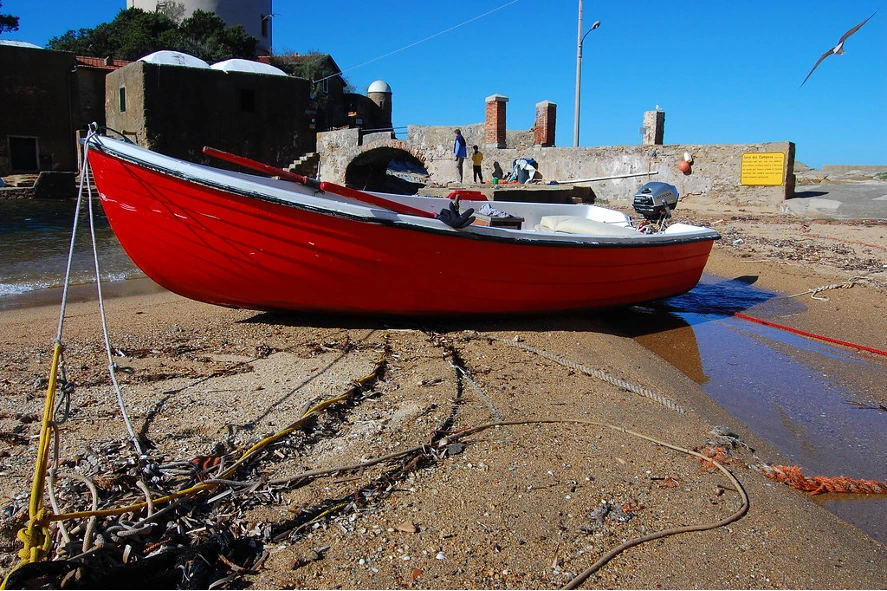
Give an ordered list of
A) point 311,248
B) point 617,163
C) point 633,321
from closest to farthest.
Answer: point 311,248
point 633,321
point 617,163

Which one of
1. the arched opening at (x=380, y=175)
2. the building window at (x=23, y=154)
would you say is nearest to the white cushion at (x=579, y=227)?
the arched opening at (x=380, y=175)

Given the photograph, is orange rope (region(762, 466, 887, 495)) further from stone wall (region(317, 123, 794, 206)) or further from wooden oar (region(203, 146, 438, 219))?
stone wall (region(317, 123, 794, 206))

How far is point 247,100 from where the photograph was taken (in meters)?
25.6

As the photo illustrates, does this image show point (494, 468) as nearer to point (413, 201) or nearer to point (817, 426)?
point (817, 426)

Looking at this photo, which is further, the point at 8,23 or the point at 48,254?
the point at 8,23

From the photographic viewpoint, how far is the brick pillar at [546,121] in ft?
60.2

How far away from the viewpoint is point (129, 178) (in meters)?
4.38

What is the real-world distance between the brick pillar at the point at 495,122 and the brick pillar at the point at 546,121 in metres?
1.01

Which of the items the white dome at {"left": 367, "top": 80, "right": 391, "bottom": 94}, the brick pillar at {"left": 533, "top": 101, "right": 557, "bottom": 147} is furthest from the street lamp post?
the white dome at {"left": 367, "top": 80, "right": 391, "bottom": 94}

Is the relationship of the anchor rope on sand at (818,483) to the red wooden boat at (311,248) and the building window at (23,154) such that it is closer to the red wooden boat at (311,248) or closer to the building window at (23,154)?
the red wooden boat at (311,248)

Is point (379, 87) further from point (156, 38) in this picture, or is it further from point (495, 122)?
point (495, 122)

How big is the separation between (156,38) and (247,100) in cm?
1022

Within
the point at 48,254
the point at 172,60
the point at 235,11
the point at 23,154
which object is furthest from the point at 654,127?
the point at 235,11

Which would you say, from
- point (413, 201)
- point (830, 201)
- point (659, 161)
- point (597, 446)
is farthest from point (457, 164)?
point (597, 446)
